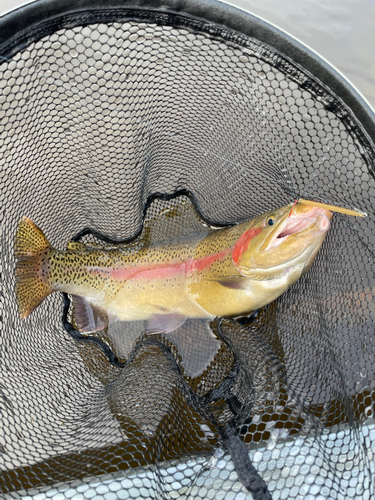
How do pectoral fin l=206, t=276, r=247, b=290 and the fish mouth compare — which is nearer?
the fish mouth

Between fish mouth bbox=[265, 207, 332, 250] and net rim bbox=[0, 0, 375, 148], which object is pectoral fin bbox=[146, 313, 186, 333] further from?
net rim bbox=[0, 0, 375, 148]

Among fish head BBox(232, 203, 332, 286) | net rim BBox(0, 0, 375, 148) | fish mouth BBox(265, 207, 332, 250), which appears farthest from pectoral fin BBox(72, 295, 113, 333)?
net rim BBox(0, 0, 375, 148)

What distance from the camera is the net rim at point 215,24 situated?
1.56 m

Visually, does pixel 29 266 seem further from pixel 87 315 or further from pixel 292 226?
pixel 292 226

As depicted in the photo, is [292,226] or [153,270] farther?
[153,270]

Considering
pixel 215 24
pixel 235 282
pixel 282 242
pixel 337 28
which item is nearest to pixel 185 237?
pixel 235 282

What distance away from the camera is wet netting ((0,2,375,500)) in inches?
56.1

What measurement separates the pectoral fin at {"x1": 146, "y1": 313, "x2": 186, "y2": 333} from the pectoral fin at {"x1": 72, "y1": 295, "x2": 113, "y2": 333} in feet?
1.20

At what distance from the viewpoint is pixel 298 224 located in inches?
71.6

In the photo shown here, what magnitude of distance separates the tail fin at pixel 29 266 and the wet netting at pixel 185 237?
0.12m

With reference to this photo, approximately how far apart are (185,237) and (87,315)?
3.06ft

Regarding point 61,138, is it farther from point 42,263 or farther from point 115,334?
point 115,334

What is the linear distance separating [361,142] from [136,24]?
126 centimetres

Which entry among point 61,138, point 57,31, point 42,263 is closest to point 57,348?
point 42,263
